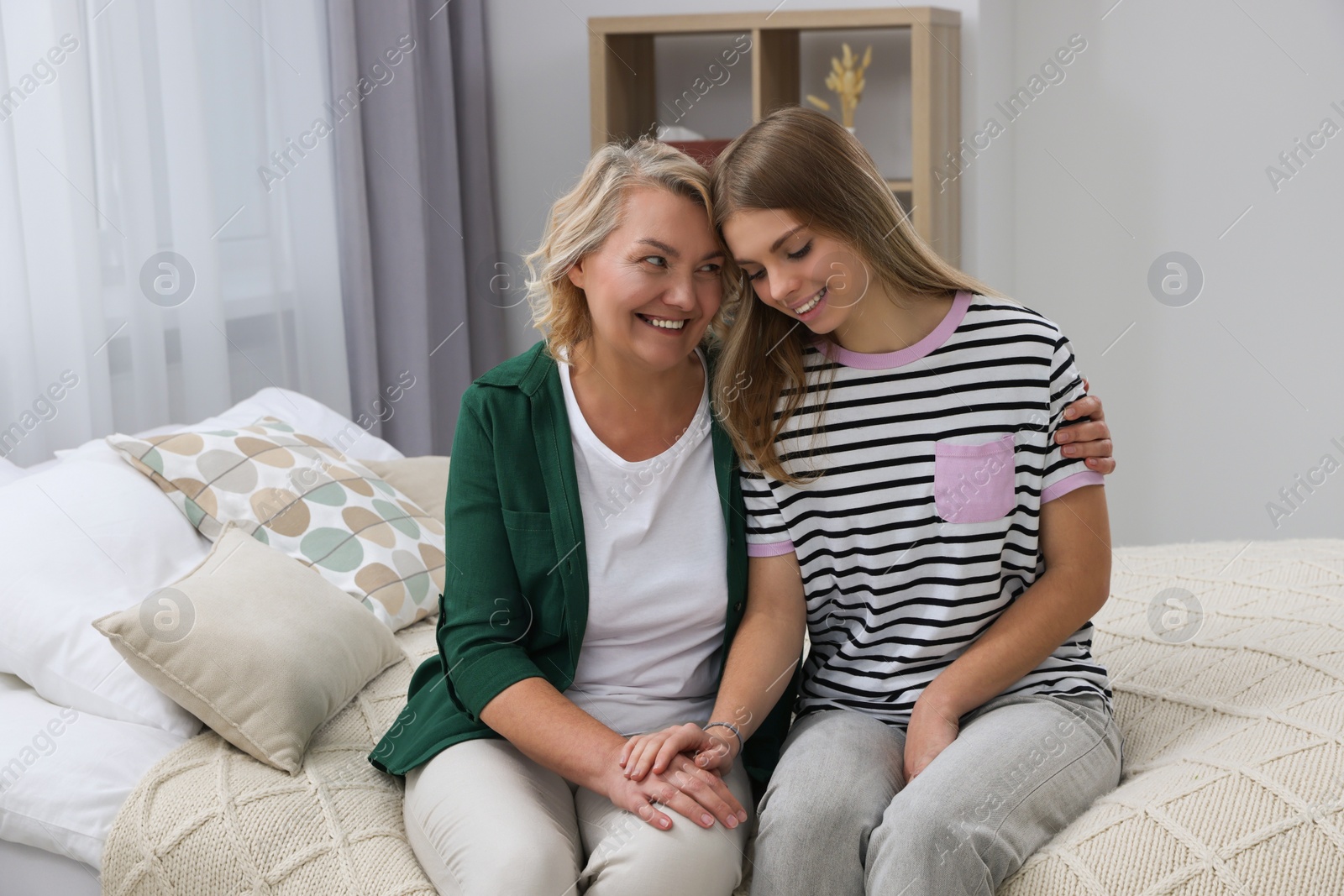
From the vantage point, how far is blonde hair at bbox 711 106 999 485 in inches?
49.1

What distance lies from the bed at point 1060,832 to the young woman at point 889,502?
0.11 metres

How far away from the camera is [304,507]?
1803mm

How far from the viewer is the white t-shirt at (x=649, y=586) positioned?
1.33 meters

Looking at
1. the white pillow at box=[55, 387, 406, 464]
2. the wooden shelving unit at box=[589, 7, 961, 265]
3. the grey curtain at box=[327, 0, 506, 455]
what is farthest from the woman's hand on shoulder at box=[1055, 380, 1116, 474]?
the grey curtain at box=[327, 0, 506, 455]

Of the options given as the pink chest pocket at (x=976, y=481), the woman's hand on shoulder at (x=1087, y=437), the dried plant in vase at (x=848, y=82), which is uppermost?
the dried plant in vase at (x=848, y=82)

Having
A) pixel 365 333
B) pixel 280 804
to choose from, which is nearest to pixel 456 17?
pixel 365 333

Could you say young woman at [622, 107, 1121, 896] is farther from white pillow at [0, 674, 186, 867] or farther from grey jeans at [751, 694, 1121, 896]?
white pillow at [0, 674, 186, 867]

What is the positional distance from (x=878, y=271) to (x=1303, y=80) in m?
2.23

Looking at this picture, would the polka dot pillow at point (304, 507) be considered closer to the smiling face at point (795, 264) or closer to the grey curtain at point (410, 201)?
the smiling face at point (795, 264)

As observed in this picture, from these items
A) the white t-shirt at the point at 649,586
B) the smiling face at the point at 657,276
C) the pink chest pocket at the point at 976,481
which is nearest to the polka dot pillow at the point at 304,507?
the white t-shirt at the point at 649,586

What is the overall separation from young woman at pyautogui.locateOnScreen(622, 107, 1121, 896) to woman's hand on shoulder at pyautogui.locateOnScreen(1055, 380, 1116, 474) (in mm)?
10

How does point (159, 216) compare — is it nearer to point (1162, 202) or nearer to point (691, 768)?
point (691, 768)

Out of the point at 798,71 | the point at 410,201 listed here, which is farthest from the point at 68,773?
the point at 798,71

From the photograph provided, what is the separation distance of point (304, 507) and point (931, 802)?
111 centimetres
